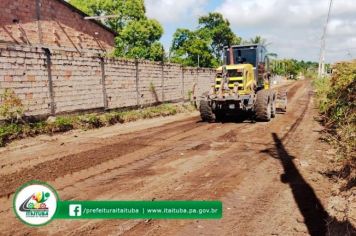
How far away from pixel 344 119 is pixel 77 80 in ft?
29.7

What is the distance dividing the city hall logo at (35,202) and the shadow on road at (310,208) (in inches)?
112

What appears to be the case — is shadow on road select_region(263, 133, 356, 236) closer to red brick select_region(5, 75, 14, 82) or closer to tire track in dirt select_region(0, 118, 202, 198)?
tire track in dirt select_region(0, 118, 202, 198)

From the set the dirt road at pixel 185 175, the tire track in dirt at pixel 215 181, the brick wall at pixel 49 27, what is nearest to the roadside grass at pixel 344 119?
the dirt road at pixel 185 175

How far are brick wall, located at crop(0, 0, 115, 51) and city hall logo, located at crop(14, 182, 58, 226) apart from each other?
16.9 m

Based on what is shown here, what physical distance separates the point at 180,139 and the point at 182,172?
129 inches

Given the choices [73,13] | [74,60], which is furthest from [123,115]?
[73,13]

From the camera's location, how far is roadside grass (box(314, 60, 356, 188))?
634cm

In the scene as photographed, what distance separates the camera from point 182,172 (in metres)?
6.12

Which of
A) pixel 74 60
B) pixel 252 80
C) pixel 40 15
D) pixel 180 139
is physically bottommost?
pixel 180 139

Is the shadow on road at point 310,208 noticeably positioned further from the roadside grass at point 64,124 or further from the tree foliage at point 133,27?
the tree foliage at point 133,27

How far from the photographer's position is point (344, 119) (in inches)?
361

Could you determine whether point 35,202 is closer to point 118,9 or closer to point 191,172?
point 191,172

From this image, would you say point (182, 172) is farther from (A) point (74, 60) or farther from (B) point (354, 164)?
(A) point (74, 60)

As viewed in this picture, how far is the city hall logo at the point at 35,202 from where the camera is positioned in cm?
308
